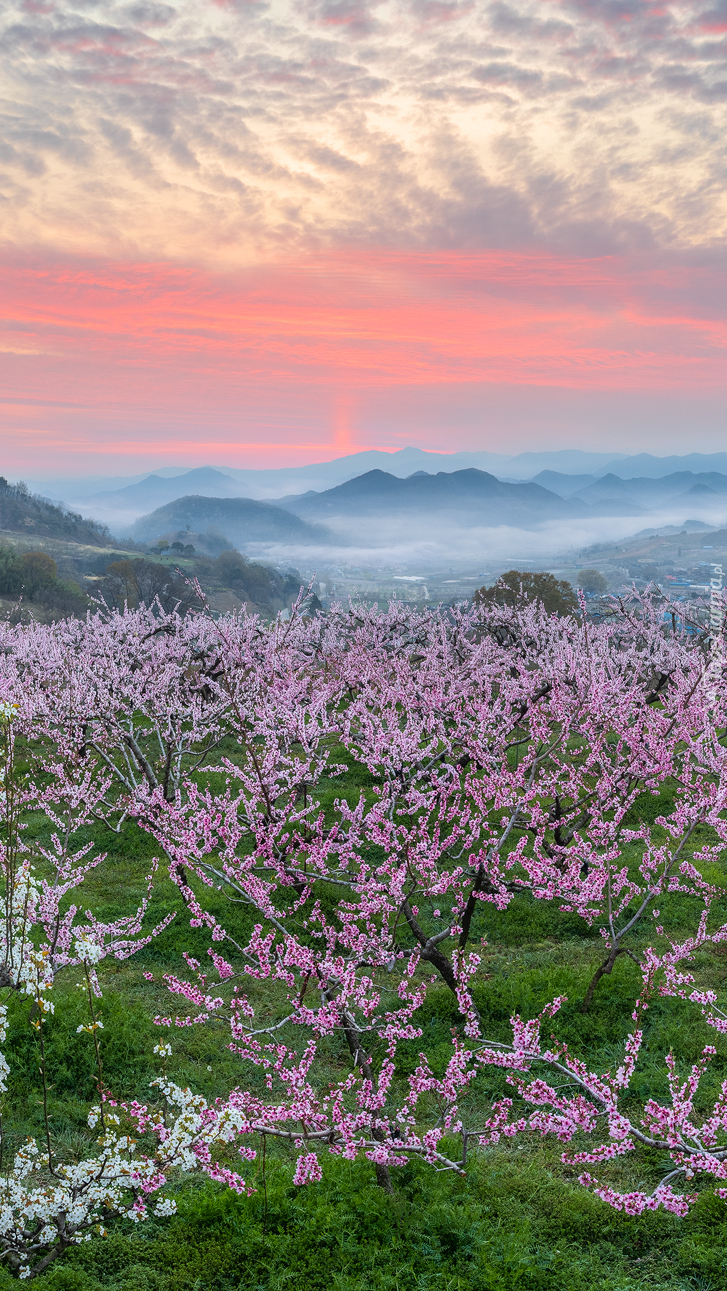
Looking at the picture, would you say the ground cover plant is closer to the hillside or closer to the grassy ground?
the grassy ground

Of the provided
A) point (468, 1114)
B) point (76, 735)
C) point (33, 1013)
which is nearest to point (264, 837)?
point (33, 1013)

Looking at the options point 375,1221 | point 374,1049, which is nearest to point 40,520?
point 374,1049

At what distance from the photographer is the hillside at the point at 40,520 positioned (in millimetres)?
180375

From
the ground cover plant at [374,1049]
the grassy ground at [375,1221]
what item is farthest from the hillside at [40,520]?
the grassy ground at [375,1221]

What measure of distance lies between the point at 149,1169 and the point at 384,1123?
1855 millimetres

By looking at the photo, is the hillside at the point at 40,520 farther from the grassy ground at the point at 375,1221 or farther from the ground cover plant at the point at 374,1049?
the grassy ground at the point at 375,1221

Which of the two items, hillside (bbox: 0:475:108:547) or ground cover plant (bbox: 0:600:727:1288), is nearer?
ground cover plant (bbox: 0:600:727:1288)

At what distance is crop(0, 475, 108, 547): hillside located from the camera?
18038cm

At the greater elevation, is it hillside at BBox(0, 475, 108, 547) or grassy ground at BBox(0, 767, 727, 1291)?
hillside at BBox(0, 475, 108, 547)

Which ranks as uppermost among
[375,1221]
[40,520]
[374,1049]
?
[40,520]

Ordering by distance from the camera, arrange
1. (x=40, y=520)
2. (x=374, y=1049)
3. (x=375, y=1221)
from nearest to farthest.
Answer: (x=375, y=1221)
(x=374, y=1049)
(x=40, y=520)

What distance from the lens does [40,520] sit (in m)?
186

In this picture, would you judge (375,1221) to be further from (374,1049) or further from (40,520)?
(40,520)

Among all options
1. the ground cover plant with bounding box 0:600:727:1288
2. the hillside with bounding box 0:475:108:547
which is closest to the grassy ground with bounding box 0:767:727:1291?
the ground cover plant with bounding box 0:600:727:1288
